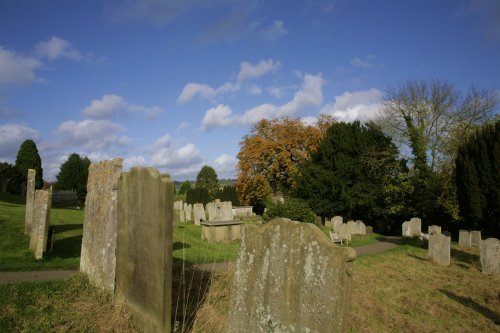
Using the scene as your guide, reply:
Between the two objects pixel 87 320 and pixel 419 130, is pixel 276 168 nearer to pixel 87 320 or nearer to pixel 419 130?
pixel 419 130

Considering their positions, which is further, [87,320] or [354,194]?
[354,194]

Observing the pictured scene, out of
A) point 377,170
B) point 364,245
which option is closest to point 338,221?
point 364,245

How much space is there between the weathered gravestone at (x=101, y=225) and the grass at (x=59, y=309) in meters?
0.32

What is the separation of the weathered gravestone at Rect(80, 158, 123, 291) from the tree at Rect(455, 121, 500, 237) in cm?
1751

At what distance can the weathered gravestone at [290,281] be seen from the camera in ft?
10.0

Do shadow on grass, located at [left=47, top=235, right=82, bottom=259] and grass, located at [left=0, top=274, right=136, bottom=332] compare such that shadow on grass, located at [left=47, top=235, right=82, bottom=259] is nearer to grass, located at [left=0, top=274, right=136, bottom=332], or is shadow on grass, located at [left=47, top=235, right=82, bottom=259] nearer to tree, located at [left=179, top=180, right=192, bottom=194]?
grass, located at [left=0, top=274, right=136, bottom=332]

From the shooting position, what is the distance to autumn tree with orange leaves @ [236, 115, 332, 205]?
38125 mm

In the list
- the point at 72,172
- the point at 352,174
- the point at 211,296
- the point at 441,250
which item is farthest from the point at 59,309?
the point at 72,172

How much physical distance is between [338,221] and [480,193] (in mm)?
9176

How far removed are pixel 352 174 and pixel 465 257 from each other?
1610 cm

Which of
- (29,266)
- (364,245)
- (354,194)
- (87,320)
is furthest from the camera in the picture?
(354,194)

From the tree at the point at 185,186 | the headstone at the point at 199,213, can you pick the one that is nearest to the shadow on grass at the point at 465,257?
the headstone at the point at 199,213

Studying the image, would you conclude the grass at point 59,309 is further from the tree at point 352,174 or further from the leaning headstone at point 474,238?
the tree at point 352,174

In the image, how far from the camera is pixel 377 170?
31.1m
